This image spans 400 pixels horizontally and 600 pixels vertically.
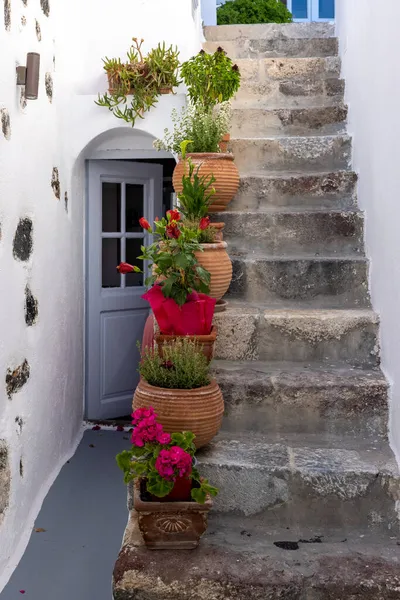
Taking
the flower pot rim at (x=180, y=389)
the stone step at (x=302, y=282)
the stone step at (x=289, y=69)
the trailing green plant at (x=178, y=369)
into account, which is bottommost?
the flower pot rim at (x=180, y=389)

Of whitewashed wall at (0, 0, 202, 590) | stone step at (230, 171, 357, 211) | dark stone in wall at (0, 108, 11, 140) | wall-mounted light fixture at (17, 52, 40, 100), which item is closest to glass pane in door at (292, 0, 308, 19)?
whitewashed wall at (0, 0, 202, 590)

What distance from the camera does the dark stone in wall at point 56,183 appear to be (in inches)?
142

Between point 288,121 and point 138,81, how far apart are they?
0.96 meters

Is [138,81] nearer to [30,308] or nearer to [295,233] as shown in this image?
[295,233]

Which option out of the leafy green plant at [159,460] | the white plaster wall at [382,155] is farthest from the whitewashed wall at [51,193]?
the white plaster wall at [382,155]

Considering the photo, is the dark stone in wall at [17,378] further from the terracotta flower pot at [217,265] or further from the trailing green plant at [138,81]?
the trailing green plant at [138,81]

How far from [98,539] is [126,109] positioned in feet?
7.79

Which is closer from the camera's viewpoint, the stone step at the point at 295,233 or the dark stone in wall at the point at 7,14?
the dark stone in wall at the point at 7,14

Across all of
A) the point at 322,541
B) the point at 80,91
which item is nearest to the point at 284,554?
the point at 322,541

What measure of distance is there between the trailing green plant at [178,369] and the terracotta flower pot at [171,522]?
415 millimetres

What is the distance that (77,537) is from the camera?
10.3ft

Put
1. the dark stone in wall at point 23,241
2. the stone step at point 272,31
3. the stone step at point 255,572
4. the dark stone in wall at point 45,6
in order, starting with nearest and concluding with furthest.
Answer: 1. the stone step at point 255,572
2. the dark stone in wall at point 23,241
3. the dark stone in wall at point 45,6
4. the stone step at point 272,31

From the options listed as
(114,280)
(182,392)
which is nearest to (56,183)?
(114,280)

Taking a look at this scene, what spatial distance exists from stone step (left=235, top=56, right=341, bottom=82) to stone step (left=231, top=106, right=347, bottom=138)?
510mm
